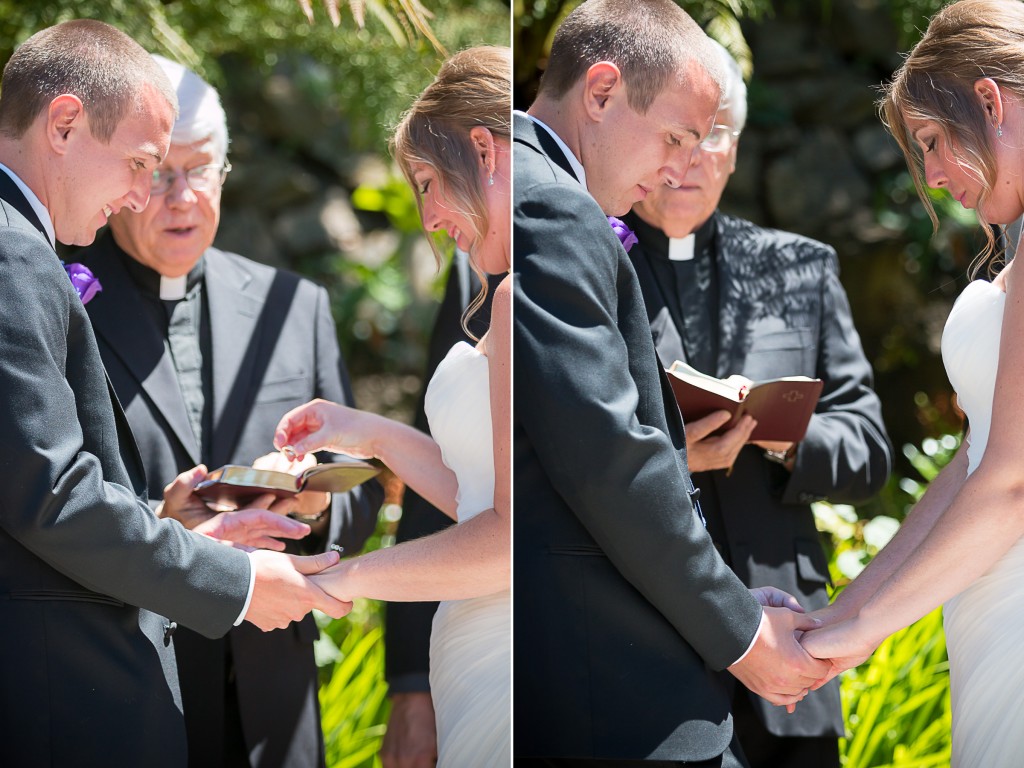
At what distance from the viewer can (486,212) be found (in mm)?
2182

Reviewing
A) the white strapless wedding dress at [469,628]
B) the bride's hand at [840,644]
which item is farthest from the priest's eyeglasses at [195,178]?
the bride's hand at [840,644]

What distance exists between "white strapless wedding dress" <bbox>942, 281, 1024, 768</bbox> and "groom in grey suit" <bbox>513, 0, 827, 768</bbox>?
407mm

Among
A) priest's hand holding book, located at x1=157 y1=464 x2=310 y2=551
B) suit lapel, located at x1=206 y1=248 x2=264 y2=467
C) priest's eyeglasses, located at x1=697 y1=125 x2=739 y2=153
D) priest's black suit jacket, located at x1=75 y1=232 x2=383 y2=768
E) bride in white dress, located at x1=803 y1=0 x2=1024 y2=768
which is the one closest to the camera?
bride in white dress, located at x1=803 y1=0 x2=1024 y2=768

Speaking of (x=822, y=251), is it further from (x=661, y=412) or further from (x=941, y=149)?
(x=661, y=412)

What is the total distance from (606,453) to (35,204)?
1.07 m

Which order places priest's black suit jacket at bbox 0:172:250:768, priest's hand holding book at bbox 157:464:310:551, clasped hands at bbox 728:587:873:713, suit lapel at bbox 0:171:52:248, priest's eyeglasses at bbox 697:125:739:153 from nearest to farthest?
priest's black suit jacket at bbox 0:172:250:768, suit lapel at bbox 0:171:52:248, clasped hands at bbox 728:587:873:713, priest's hand holding book at bbox 157:464:310:551, priest's eyeglasses at bbox 697:125:739:153

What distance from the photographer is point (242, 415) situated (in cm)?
287

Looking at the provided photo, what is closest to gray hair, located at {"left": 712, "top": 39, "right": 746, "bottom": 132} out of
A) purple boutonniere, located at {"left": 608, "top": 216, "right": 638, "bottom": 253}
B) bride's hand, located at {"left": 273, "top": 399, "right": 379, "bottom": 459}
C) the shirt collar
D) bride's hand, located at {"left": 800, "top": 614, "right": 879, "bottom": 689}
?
purple boutonniere, located at {"left": 608, "top": 216, "right": 638, "bottom": 253}

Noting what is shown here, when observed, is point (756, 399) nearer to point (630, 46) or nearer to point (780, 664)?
point (780, 664)

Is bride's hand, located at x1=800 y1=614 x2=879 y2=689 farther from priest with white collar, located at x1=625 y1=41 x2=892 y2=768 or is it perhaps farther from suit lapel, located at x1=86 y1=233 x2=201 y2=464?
suit lapel, located at x1=86 y1=233 x2=201 y2=464

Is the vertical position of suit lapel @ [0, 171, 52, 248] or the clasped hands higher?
suit lapel @ [0, 171, 52, 248]

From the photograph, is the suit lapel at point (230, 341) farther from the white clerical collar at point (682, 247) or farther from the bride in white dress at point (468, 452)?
the white clerical collar at point (682, 247)

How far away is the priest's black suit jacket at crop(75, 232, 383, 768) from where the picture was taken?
2.74m

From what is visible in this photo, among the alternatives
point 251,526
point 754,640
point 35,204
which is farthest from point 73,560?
point 754,640
